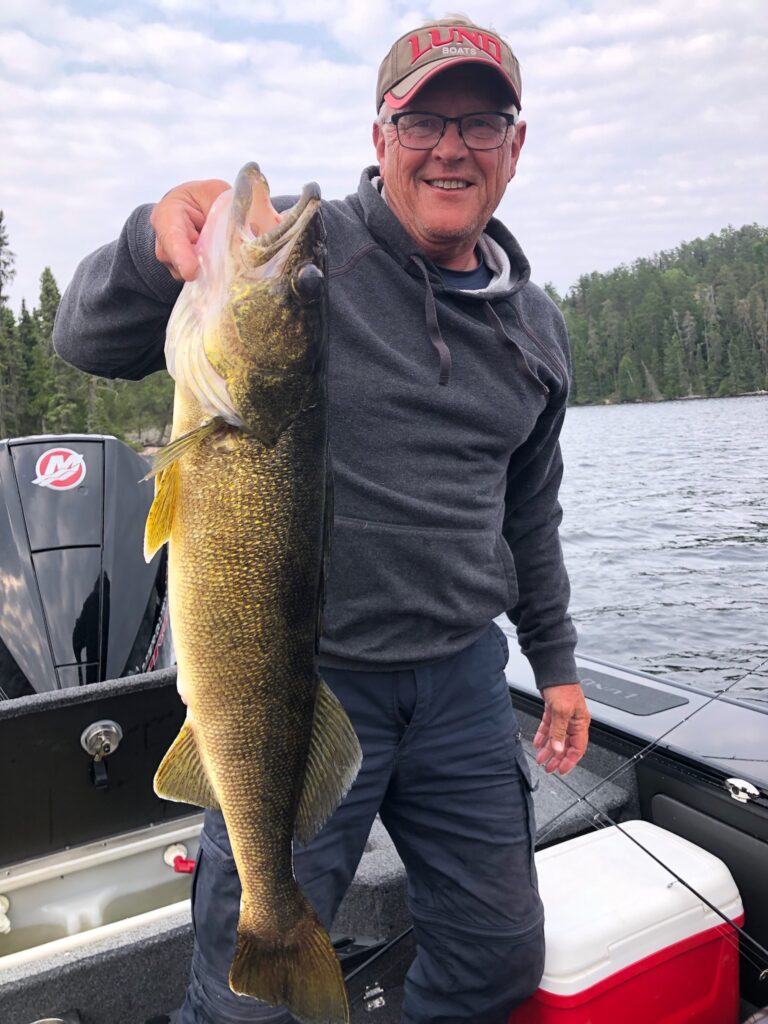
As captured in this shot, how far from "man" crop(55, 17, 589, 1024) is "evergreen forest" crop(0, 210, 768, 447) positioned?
1366 inches

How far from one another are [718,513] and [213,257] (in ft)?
46.8

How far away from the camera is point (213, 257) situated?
1.66m

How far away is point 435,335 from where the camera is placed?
2.26 meters

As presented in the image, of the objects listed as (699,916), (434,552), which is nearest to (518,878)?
(699,916)

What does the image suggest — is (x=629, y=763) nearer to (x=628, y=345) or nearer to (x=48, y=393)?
(x=48, y=393)

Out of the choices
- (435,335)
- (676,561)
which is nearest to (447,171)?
(435,335)

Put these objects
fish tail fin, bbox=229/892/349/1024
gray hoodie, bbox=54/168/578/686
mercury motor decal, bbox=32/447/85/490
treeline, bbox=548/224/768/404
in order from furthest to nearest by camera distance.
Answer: treeline, bbox=548/224/768/404 → mercury motor decal, bbox=32/447/85/490 → gray hoodie, bbox=54/168/578/686 → fish tail fin, bbox=229/892/349/1024

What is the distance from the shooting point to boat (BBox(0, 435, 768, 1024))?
270cm

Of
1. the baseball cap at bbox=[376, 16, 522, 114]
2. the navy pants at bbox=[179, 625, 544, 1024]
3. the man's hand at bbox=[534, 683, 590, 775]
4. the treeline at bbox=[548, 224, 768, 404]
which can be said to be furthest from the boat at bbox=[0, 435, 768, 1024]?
the treeline at bbox=[548, 224, 768, 404]

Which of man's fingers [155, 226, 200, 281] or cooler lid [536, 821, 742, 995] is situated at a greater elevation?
man's fingers [155, 226, 200, 281]

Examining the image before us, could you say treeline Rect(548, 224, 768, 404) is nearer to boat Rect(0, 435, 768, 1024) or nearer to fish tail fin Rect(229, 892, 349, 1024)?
boat Rect(0, 435, 768, 1024)

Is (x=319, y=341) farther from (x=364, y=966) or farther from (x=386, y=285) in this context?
(x=364, y=966)

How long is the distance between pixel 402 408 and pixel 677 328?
8017cm

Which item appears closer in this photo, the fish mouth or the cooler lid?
the fish mouth
